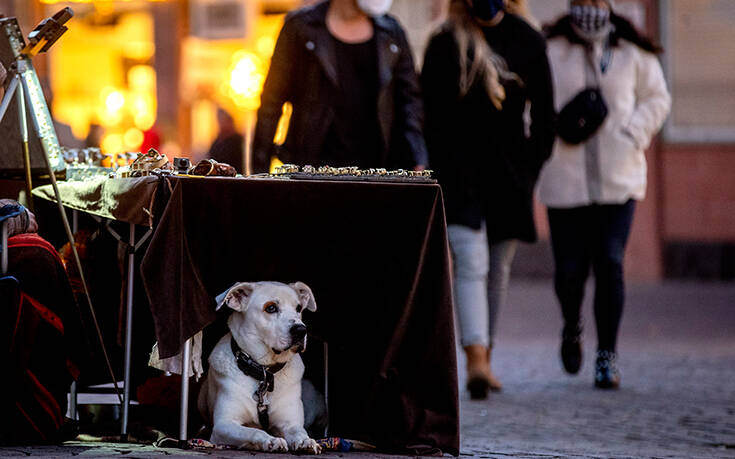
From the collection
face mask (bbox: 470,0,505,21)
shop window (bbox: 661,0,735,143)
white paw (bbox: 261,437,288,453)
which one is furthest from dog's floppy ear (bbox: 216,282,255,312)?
shop window (bbox: 661,0,735,143)

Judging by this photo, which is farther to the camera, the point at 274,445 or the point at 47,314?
the point at 47,314

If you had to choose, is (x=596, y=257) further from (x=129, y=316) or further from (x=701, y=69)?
(x=701, y=69)

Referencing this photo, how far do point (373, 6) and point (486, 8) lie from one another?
0.84m

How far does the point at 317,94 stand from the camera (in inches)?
281

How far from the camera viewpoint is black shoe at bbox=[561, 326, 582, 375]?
8.48 metres

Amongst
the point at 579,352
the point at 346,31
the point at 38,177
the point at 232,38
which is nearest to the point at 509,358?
the point at 579,352

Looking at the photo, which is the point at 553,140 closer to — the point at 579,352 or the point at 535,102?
the point at 535,102

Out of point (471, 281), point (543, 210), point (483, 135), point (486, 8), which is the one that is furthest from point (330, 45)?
point (543, 210)

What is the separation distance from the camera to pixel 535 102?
7.91 metres

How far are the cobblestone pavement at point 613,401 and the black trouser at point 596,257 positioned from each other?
48cm

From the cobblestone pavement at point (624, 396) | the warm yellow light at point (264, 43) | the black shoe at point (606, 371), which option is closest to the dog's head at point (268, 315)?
the cobblestone pavement at point (624, 396)

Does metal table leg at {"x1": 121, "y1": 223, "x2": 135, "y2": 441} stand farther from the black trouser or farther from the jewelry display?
the black trouser

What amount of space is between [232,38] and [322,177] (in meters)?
18.0

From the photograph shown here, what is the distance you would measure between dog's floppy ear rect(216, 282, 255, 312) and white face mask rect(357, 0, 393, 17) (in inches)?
104
